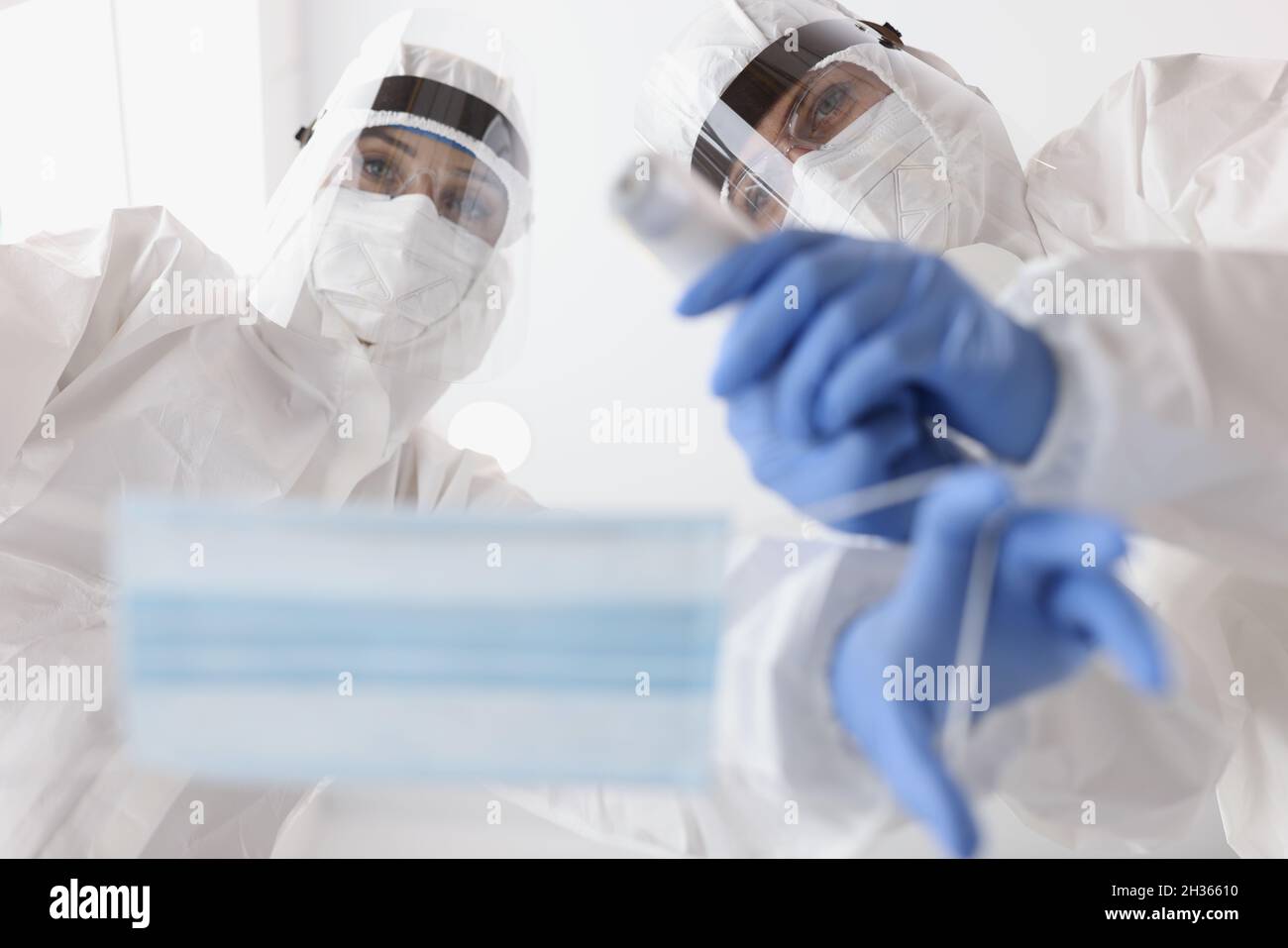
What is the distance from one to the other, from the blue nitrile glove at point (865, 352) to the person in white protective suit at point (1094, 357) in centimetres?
2

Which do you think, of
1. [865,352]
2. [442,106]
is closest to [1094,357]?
[865,352]

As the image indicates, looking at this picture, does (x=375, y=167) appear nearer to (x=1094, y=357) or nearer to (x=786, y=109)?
(x=786, y=109)

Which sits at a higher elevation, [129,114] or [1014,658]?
[129,114]

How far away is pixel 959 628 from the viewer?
0.55m

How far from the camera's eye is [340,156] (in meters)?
1.33

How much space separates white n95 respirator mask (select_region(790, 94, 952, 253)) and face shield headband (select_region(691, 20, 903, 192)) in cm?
10

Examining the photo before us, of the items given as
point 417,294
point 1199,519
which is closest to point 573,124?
point 417,294

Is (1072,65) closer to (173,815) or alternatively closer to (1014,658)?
(1014,658)

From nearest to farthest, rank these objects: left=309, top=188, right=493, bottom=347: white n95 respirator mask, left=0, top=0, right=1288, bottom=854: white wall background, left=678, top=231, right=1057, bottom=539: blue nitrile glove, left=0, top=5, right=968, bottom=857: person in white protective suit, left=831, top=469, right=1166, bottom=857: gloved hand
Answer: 1. left=831, top=469, right=1166, bottom=857: gloved hand
2. left=678, top=231, right=1057, bottom=539: blue nitrile glove
3. left=0, top=5, right=968, bottom=857: person in white protective suit
4. left=309, top=188, right=493, bottom=347: white n95 respirator mask
5. left=0, top=0, right=1288, bottom=854: white wall background

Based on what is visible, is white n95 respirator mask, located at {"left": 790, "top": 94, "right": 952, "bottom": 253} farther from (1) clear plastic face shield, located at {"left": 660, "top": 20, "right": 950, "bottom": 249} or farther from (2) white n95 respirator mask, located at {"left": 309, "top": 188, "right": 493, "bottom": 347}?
(2) white n95 respirator mask, located at {"left": 309, "top": 188, "right": 493, "bottom": 347}

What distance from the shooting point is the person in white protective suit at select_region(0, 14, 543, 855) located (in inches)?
44.6

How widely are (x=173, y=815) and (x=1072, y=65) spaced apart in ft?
7.34

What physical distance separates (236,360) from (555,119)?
1238mm

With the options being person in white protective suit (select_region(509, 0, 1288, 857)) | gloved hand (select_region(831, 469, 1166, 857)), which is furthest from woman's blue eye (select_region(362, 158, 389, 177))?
gloved hand (select_region(831, 469, 1166, 857))
